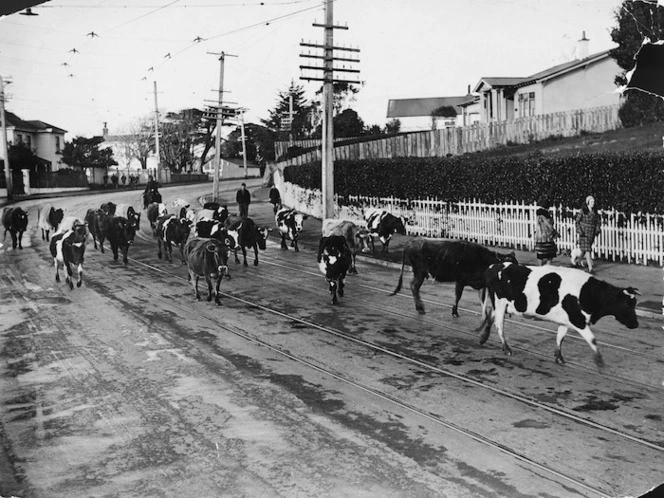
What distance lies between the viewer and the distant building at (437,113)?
44250mm

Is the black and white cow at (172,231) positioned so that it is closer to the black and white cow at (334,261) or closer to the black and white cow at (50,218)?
the black and white cow at (50,218)

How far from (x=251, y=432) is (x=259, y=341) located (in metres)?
4.39

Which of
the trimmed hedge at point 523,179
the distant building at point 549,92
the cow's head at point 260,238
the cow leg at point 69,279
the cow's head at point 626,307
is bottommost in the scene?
the cow leg at point 69,279

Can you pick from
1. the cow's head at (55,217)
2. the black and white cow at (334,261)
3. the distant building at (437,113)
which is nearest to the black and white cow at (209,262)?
the black and white cow at (334,261)

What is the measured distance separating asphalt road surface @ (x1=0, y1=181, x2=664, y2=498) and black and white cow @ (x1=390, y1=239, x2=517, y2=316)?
27.3 inches

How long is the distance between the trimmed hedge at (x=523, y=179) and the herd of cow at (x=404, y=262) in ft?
10.6

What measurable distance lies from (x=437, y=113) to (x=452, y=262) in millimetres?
34105

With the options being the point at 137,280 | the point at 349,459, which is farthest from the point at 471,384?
the point at 137,280

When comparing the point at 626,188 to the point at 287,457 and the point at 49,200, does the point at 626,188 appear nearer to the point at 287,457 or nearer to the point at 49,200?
the point at 287,457

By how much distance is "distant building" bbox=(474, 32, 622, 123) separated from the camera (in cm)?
2474

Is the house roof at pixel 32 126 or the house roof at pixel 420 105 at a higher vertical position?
the house roof at pixel 420 105

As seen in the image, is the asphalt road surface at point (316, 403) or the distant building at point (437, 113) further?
the distant building at point (437, 113)

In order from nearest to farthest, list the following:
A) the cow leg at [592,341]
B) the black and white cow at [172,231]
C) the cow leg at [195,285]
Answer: the cow leg at [592,341] → the cow leg at [195,285] → the black and white cow at [172,231]

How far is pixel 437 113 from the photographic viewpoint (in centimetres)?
4628
